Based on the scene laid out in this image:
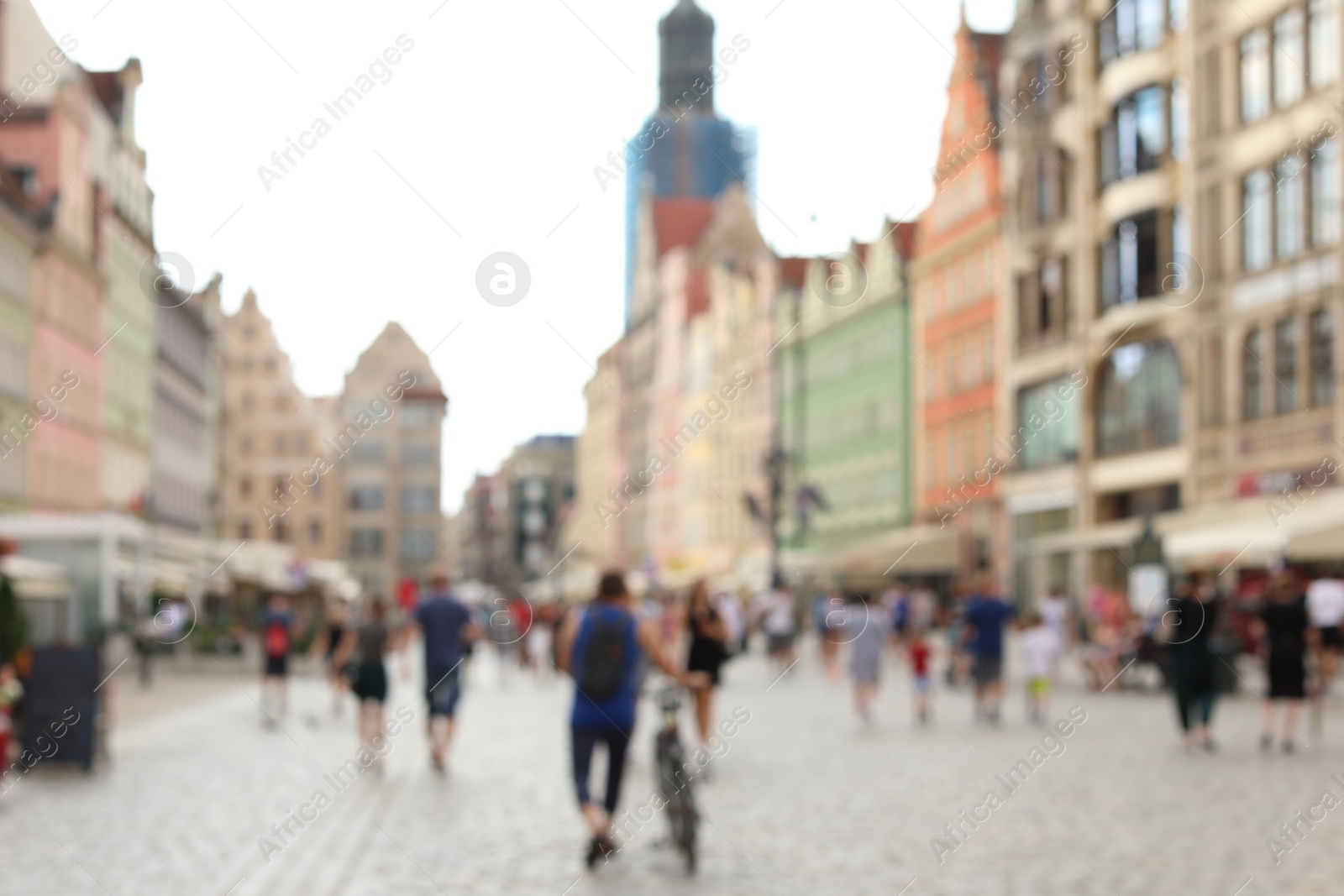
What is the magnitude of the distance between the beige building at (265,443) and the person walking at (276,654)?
60.8m

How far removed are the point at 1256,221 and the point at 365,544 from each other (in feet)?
299

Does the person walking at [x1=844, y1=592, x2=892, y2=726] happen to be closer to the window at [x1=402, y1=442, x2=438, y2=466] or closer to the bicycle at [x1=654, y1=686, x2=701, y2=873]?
the bicycle at [x1=654, y1=686, x2=701, y2=873]

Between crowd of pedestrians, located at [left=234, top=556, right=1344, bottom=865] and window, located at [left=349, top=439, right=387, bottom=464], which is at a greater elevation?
window, located at [left=349, top=439, right=387, bottom=464]

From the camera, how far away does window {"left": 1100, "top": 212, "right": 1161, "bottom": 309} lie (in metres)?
46.4

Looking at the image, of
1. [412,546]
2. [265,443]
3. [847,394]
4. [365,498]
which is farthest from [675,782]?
[412,546]

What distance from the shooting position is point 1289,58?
129ft

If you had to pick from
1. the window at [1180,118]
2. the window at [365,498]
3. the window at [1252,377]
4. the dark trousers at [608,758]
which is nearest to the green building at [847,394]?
the window at [1180,118]

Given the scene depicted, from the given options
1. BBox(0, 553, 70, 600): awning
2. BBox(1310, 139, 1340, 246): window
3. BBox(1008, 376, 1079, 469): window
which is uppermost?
BBox(1310, 139, 1340, 246): window

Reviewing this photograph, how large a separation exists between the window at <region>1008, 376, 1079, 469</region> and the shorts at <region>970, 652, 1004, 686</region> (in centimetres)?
2908

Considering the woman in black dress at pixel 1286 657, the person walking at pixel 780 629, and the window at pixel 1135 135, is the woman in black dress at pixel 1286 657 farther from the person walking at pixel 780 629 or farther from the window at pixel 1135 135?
the window at pixel 1135 135

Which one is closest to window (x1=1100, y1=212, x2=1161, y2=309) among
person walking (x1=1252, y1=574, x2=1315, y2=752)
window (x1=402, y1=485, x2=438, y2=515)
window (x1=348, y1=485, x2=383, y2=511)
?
person walking (x1=1252, y1=574, x2=1315, y2=752)

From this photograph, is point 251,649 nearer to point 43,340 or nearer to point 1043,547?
point 43,340

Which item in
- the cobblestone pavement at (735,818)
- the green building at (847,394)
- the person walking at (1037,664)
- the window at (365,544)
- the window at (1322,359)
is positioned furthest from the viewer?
the window at (365,544)

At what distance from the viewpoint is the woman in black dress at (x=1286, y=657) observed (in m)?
18.6
